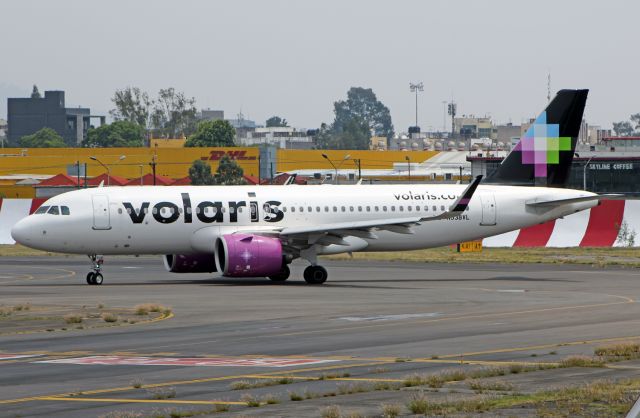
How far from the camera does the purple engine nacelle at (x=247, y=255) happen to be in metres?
46.0

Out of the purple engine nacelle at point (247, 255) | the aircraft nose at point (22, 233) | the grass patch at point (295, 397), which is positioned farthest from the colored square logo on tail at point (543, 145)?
the grass patch at point (295, 397)

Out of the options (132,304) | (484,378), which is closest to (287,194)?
(132,304)

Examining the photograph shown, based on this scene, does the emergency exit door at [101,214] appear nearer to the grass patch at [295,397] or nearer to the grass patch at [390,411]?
the grass patch at [295,397]

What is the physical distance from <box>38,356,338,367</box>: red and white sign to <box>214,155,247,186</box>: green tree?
135422 mm

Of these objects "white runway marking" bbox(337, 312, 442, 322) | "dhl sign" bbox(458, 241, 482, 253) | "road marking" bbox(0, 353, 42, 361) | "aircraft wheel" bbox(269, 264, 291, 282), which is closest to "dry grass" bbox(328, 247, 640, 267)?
"dhl sign" bbox(458, 241, 482, 253)

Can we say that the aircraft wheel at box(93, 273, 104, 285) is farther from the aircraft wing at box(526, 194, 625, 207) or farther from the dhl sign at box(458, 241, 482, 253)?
the dhl sign at box(458, 241, 482, 253)

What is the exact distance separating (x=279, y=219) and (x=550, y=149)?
12.8 metres

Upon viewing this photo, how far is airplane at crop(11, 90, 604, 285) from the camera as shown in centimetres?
4709

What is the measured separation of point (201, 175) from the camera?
16162 centimetres

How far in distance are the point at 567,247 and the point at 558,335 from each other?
Answer: 41.5 metres

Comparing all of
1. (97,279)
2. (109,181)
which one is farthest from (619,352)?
(109,181)

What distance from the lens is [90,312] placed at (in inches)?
1401

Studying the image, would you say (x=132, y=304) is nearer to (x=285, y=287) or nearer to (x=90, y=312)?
(x=90, y=312)

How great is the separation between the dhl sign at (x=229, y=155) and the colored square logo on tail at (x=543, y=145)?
130185 millimetres
